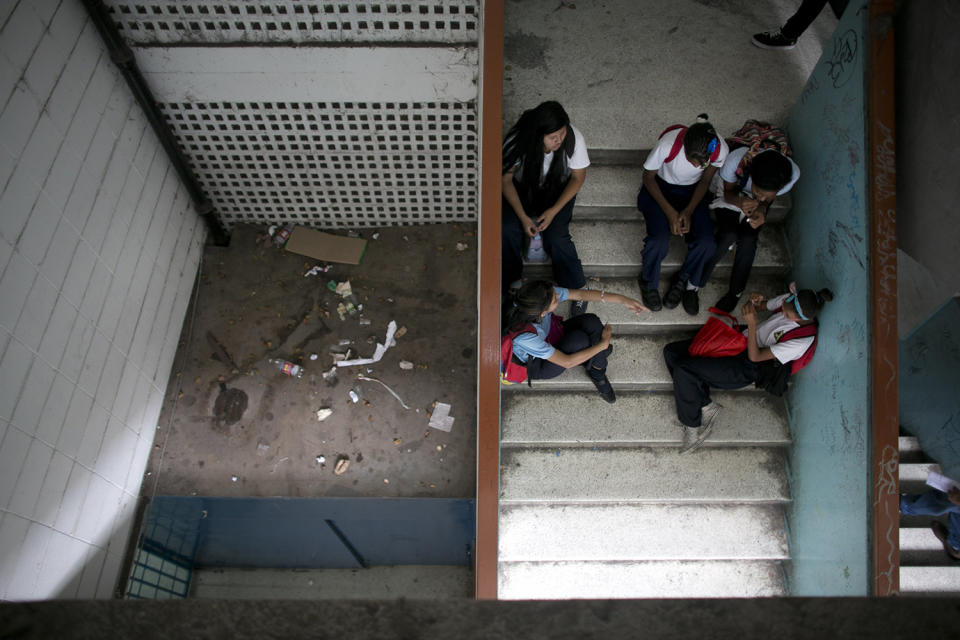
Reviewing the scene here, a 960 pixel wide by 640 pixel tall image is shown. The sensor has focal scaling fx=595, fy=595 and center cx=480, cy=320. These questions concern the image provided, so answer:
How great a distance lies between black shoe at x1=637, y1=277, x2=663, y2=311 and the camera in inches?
A: 168

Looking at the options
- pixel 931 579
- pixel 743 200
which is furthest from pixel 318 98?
pixel 931 579

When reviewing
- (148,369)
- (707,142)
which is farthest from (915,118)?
(148,369)

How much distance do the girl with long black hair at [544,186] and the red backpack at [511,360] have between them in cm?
60

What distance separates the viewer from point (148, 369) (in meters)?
4.92

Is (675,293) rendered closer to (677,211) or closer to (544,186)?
(677,211)

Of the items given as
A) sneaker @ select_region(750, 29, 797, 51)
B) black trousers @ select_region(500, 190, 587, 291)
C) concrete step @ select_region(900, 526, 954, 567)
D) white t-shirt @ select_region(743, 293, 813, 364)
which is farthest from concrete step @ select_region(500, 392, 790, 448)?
sneaker @ select_region(750, 29, 797, 51)

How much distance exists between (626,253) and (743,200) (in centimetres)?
88

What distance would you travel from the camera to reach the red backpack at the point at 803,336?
3859 millimetres

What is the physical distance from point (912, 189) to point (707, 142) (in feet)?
4.41

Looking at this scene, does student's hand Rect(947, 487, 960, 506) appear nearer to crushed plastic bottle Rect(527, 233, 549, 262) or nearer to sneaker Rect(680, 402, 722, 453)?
sneaker Rect(680, 402, 722, 453)

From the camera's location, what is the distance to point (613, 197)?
4.40 metres

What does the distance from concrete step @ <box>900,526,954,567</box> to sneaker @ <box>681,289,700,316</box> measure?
2.58 metres

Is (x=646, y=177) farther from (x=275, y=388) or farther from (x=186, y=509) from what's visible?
(x=186, y=509)

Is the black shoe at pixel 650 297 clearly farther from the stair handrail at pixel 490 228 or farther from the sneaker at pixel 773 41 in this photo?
the sneaker at pixel 773 41
